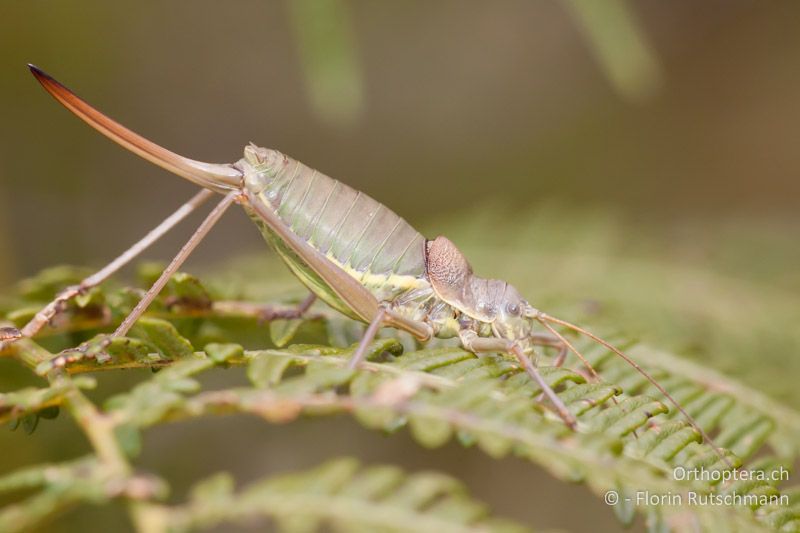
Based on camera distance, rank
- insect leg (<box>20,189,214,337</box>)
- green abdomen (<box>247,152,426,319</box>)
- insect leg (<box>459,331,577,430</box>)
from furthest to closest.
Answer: green abdomen (<box>247,152,426,319</box>) → insect leg (<box>20,189,214,337</box>) → insect leg (<box>459,331,577,430</box>)

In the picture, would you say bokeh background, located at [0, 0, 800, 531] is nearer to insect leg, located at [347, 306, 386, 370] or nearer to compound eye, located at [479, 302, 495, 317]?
compound eye, located at [479, 302, 495, 317]

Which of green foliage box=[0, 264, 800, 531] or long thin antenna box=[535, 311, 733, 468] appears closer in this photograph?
green foliage box=[0, 264, 800, 531]

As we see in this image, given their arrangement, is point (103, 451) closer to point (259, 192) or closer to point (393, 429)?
point (393, 429)

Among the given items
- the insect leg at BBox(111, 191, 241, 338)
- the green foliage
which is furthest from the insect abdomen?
the green foliage

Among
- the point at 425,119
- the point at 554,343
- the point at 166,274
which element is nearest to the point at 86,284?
the point at 166,274

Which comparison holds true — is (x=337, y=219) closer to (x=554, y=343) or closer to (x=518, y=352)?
(x=518, y=352)

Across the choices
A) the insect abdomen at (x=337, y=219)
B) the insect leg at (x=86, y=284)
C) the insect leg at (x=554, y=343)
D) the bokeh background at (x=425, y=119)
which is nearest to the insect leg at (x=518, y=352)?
the insect leg at (x=554, y=343)

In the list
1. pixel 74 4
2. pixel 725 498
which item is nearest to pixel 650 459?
pixel 725 498

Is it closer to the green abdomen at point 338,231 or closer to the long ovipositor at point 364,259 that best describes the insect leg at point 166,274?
the long ovipositor at point 364,259
